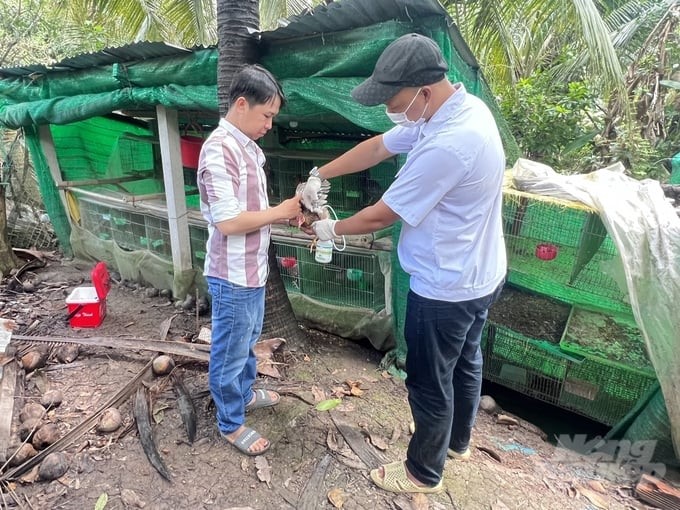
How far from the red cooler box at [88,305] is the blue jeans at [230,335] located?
8.01ft

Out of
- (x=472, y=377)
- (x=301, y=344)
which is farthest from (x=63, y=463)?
(x=472, y=377)

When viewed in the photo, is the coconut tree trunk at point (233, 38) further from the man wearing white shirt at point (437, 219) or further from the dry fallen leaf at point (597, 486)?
the dry fallen leaf at point (597, 486)

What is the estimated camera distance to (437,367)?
185cm

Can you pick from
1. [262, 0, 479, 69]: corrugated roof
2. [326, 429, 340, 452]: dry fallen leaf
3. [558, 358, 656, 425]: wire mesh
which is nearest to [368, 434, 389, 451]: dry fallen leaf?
[326, 429, 340, 452]: dry fallen leaf

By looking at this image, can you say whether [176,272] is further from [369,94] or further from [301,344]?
[369,94]

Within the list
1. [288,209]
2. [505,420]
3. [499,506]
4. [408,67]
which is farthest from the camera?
[505,420]

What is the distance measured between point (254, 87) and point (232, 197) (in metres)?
0.50

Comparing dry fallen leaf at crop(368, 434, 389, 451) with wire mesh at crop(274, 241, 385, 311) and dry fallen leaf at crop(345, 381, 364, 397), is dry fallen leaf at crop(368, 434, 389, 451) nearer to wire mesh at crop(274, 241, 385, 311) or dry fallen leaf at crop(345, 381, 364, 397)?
dry fallen leaf at crop(345, 381, 364, 397)

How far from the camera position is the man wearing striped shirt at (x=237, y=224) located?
190 cm

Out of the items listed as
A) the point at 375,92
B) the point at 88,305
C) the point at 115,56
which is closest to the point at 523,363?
the point at 375,92

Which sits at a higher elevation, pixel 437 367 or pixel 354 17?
pixel 354 17

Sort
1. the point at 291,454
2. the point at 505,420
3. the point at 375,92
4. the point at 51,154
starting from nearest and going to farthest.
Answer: the point at 375,92 → the point at 291,454 → the point at 505,420 → the point at 51,154

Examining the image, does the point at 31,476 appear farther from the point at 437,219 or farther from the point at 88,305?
the point at 437,219

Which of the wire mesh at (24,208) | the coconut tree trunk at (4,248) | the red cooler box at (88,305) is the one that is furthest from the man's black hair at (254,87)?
the wire mesh at (24,208)
